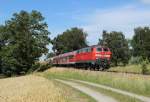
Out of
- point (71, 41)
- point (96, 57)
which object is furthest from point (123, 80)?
point (71, 41)

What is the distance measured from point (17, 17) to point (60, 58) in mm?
19276

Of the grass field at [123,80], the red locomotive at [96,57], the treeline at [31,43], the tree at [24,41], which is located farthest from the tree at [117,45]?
the grass field at [123,80]

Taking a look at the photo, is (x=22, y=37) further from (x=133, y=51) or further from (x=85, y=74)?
(x=85, y=74)

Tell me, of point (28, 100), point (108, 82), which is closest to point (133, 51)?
point (108, 82)

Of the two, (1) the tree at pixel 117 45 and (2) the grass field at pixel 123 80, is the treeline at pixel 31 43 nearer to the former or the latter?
(1) the tree at pixel 117 45

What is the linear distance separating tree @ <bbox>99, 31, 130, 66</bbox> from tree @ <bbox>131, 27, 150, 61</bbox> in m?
2.84

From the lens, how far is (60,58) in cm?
9894

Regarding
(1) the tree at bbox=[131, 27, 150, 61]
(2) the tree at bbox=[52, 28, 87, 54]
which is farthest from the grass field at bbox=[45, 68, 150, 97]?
(2) the tree at bbox=[52, 28, 87, 54]

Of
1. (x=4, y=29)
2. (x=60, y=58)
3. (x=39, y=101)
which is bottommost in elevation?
(x=39, y=101)

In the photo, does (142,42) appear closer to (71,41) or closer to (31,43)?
(31,43)

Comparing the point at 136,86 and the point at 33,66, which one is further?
the point at 33,66

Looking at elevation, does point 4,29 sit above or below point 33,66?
above

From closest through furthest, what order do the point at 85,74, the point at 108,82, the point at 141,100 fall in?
the point at 141,100 → the point at 108,82 → the point at 85,74

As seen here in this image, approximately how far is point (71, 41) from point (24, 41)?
47.8m
